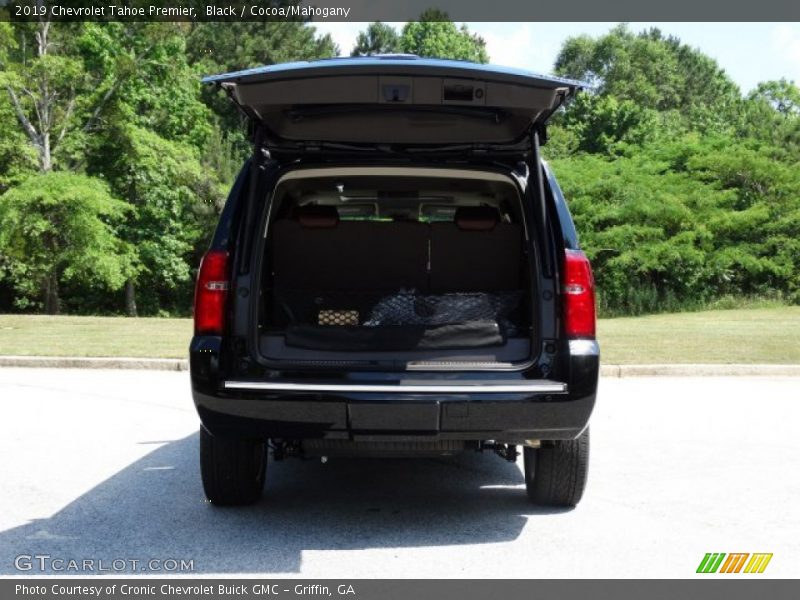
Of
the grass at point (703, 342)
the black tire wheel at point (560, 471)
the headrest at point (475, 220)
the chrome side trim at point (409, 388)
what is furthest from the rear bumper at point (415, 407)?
the grass at point (703, 342)

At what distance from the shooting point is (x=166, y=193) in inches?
1606

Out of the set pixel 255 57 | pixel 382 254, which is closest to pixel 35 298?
pixel 255 57

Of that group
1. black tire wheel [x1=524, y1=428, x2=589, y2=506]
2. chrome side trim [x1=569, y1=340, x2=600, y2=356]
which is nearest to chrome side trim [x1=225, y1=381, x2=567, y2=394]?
chrome side trim [x1=569, y1=340, x2=600, y2=356]

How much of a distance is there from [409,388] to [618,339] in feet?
41.6

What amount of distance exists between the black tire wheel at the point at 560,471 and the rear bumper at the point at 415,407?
0.54 m

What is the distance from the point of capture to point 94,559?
459 centimetres

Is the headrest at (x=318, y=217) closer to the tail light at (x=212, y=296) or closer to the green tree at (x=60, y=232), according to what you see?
the tail light at (x=212, y=296)

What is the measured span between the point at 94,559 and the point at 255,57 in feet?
169

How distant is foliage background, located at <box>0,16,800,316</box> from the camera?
34219 mm

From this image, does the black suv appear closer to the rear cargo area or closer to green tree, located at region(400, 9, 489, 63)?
the rear cargo area
